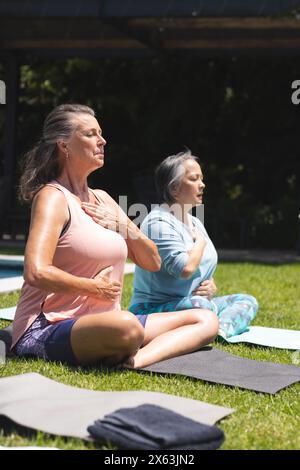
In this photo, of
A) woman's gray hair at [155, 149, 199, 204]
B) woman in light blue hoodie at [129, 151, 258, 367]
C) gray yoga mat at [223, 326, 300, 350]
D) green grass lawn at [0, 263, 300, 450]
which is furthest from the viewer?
gray yoga mat at [223, 326, 300, 350]

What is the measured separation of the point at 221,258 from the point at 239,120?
4306mm

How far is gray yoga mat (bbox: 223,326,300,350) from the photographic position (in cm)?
429

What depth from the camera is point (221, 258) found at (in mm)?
10281

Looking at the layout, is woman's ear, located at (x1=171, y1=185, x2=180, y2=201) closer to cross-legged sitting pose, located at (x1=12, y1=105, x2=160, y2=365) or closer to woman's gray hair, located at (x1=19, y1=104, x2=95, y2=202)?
cross-legged sitting pose, located at (x1=12, y1=105, x2=160, y2=365)

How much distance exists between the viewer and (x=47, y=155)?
3514 mm

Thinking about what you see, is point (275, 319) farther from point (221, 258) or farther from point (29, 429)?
point (221, 258)

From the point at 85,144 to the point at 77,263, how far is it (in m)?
0.52

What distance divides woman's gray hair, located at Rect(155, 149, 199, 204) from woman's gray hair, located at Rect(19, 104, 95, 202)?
0.74 m

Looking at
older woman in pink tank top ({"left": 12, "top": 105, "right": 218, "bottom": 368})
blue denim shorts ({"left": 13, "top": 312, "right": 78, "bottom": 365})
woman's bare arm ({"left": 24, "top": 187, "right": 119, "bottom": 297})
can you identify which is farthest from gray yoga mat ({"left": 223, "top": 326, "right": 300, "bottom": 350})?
woman's bare arm ({"left": 24, "top": 187, "right": 119, "bottom": 297})

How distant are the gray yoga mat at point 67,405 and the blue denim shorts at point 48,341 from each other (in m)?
0.43

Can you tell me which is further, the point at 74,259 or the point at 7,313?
the point at 7,313

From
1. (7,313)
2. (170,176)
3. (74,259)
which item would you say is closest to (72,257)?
(74,259)

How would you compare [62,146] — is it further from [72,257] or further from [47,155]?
[72,257]

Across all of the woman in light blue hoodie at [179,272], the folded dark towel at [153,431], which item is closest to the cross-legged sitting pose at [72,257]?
the woman in light blue hoodie at [179,272]
